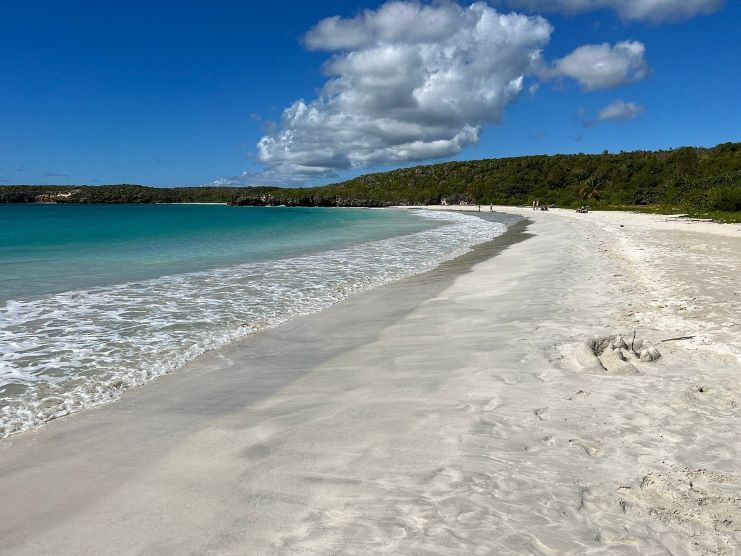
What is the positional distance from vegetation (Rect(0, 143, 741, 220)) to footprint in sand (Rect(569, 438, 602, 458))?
31.9 meters

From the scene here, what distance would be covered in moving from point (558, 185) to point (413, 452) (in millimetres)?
118297

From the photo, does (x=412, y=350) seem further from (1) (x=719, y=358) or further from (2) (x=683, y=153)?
(2) (x=683, y=153)

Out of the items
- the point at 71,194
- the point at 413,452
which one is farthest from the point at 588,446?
the point at 71,194

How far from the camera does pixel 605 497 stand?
3.38 meters

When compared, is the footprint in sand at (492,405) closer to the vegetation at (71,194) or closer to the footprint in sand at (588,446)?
the footprint in sand at (588,446)

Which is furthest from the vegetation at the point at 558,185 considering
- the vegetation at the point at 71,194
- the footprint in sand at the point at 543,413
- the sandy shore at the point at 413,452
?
the footprint in sand at the point at 543,413

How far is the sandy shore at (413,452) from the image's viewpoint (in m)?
3.10

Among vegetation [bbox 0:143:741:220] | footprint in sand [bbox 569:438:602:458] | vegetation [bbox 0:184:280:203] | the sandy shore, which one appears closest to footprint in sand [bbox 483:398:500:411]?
the sandy shore

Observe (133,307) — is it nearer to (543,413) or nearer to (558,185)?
(543,413)

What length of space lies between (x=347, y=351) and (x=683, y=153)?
111439 millimetres

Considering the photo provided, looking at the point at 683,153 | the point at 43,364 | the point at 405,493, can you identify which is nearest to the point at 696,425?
the point at 405,493

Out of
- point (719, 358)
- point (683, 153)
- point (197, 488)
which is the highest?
point (683, 153)

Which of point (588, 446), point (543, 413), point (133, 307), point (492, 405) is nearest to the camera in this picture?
point (588, 446)

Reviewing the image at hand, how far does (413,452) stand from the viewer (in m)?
4.09
